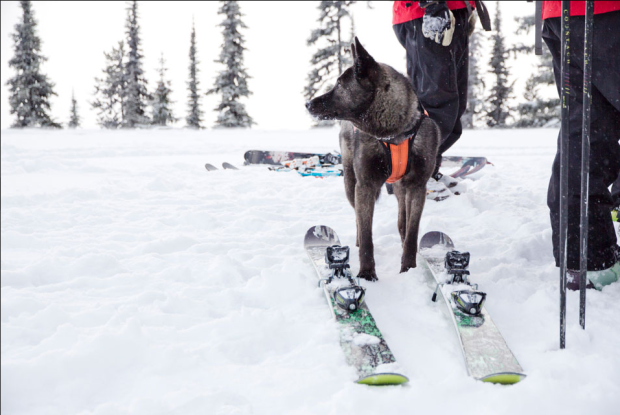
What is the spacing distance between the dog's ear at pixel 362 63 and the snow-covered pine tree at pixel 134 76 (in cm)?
3037

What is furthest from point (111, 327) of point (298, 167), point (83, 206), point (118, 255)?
point (298, 167)

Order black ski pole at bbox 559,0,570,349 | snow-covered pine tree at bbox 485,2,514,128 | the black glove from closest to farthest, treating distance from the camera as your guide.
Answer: black ski pole at bbox 559,0,570,349
the black glove
snow-covered pine tree at bbox 485,2,514,128

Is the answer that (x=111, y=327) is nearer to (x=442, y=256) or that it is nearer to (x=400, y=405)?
(x=400, y=405)

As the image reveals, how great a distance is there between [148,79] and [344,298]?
32412mm

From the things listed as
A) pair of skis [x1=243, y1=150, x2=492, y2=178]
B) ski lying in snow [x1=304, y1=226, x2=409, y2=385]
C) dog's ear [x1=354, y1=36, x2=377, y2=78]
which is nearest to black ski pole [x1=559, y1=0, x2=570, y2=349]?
ski lying in snow [x1=304, y1=226, x2=409, y2=385]

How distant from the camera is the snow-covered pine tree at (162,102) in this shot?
31219mm

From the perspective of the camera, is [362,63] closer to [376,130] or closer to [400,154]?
[376,130]

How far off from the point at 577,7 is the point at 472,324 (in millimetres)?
1791

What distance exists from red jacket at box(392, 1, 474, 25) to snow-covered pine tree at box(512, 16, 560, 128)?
21286 millimetres

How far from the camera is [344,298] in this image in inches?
87.1

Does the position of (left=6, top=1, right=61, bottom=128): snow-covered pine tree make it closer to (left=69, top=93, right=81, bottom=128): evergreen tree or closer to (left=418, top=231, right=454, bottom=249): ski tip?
(left=69, top=93, right=81, bottom=128): evergreen tree

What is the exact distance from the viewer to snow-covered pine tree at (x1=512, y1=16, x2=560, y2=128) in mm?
21902

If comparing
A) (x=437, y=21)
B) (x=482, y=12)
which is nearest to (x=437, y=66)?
(x=437, y=21)

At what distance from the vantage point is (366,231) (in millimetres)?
2729
